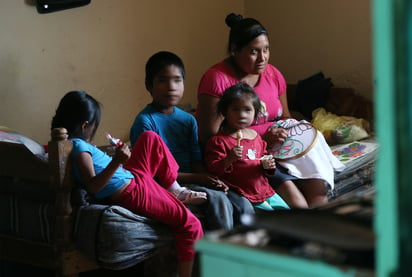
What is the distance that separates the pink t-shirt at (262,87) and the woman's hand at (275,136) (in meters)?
0.06

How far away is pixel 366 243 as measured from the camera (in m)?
0.84

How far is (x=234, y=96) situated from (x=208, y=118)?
0.22m

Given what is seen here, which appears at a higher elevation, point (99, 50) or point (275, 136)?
point (99, 50)

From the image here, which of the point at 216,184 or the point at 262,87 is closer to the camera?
the point at 216,184

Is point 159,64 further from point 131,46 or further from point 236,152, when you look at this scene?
point 131,46

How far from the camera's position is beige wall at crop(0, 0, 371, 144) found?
352cm

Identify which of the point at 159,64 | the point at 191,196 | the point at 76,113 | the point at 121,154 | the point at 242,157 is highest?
the point at 159,64

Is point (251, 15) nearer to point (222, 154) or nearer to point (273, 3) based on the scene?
point (273, 3)

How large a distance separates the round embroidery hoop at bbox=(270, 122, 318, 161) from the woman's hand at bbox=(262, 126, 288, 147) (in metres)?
0.02

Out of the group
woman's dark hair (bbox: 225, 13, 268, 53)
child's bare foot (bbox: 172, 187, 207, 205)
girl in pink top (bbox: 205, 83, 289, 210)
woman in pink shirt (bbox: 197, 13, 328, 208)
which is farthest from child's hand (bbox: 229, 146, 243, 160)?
woman's dark hair (bbox: 225, 13, 268, 53)

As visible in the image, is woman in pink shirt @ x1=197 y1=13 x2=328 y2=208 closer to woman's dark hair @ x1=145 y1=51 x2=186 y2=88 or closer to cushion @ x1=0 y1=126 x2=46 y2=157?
woman's dark hair @ x1=145 y1=51 x2=186 y2=88

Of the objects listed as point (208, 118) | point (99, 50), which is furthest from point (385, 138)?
point (99, 50)

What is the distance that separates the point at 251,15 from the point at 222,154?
2184 mm

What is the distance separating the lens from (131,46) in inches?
158
